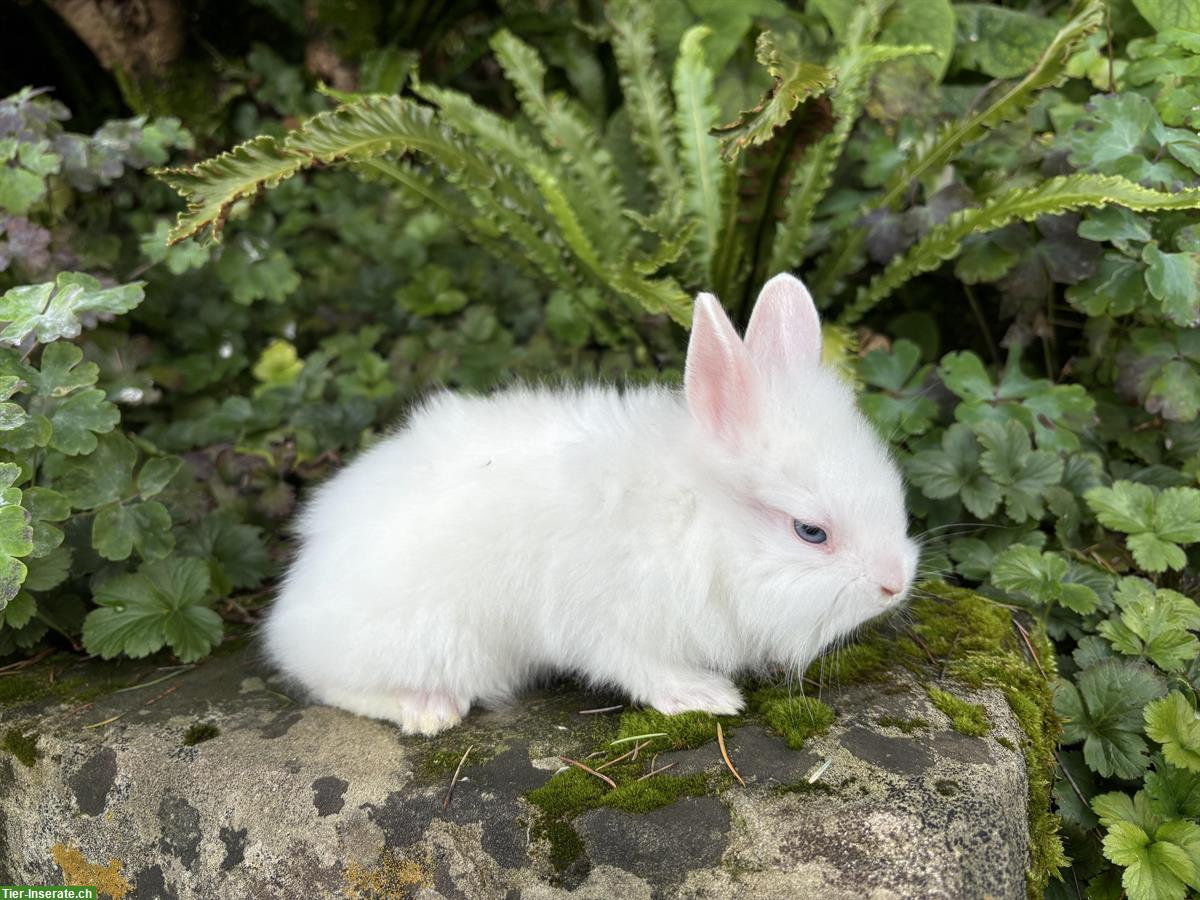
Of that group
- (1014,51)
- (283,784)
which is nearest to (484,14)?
(1014,51)

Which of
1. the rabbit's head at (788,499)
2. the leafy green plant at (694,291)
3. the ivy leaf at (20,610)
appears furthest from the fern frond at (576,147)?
the ivy leaf at (20,610)

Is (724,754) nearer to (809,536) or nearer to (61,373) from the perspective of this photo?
(809,536)

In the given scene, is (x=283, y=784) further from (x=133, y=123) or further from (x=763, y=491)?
(x=133, y=123)

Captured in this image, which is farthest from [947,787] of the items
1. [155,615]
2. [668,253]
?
[155,615]

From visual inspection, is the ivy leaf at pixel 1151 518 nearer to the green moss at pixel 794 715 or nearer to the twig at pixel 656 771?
the green moss at pixel 794 715

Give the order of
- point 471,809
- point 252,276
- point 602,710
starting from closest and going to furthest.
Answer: point 471,809 < point 602,710 < point 252,276

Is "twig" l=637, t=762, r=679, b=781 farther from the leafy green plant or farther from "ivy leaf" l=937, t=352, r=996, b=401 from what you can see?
"ivy leaf" l=937, t=352, r=996, b=401

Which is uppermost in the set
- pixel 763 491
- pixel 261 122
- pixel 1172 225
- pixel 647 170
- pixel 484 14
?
pixel 484 14
